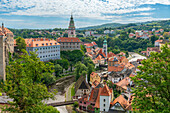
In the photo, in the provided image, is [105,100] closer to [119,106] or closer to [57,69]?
[119,106]

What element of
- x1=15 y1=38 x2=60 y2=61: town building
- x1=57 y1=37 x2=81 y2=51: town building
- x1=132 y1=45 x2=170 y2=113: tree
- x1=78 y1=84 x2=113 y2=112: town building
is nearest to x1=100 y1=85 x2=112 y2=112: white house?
x1=78 y1=84 x2=113 y2=112: town building

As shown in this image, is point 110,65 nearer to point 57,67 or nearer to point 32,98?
point 57,67

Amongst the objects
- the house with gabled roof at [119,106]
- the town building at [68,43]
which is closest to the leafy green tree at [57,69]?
the town building at [68,43]

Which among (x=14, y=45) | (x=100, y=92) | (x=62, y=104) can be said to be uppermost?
(x=14, y=45)

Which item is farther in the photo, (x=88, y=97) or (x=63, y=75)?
(x=63, y=75)

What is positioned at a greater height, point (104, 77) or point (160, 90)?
point (160, 90)

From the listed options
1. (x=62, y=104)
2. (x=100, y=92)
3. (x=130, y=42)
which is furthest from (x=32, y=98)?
(x=130, y=42)

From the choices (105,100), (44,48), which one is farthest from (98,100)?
(44,48)

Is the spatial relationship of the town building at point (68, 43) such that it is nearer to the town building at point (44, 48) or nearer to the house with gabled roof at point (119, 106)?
the town building at point (44, 48)

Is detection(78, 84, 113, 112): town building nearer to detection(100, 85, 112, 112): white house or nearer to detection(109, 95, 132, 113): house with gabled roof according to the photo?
detection(100, 85, 112, 112): white house
